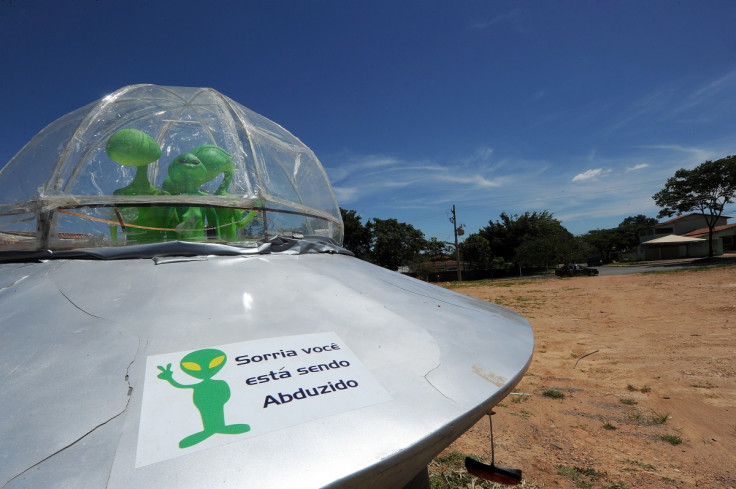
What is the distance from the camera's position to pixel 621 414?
13.5ft

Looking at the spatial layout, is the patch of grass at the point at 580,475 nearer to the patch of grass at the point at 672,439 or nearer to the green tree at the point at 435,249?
the patch of grass at the point at 672,439

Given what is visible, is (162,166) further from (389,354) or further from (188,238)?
(389,354)

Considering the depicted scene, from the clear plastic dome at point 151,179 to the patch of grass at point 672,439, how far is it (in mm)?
3897

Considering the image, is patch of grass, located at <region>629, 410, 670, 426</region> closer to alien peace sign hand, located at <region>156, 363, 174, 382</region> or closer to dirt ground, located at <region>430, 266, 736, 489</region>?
dirt ground, located at <region>430, 266, 736, 489</region>

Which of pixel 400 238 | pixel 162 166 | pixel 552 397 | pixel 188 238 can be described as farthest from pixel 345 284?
pixel 400 238

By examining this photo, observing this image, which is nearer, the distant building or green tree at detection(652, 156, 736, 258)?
green tree at detection(652, 156, 736, 258)

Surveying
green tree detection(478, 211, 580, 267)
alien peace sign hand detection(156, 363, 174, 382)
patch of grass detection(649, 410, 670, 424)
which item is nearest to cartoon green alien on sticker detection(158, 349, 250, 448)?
alien peace sign hand detection(156, 363, 174, 382)

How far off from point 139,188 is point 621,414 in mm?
5081

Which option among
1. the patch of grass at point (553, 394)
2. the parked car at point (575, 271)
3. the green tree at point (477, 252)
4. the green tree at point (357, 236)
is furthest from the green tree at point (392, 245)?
the patch of grass at point (553, 394)

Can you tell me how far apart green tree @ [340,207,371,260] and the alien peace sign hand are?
33.9 metres

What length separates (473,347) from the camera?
1.28 metres

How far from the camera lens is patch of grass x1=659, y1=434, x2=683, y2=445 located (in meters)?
3.43

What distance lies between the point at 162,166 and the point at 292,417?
1634 mm

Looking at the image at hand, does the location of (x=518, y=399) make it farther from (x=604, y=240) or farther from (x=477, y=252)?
(x=604, y=240)
